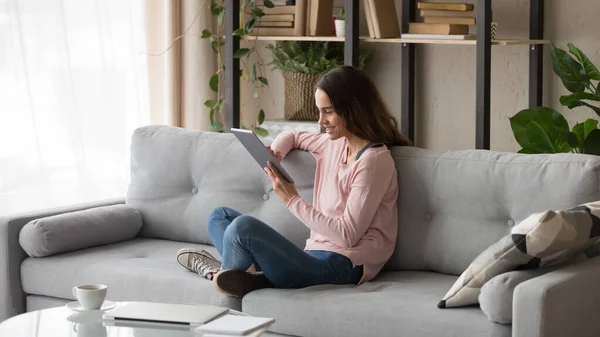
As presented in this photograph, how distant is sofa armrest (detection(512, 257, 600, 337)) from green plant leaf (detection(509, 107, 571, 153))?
1.17 metres

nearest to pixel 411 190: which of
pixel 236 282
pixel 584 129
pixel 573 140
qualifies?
pixel 236 282

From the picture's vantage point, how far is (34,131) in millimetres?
4270

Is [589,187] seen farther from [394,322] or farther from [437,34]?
[437,34]

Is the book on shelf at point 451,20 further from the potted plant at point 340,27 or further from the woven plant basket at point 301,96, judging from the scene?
the woven plant basket at point 301,96

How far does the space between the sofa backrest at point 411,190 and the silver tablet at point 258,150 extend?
18 centimetres

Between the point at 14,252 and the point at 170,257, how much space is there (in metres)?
0.55

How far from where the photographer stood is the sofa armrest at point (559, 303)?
92.1 inches

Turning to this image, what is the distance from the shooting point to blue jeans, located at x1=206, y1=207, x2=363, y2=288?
113 inches

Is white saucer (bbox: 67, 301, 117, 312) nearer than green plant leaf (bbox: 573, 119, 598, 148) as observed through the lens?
Yes

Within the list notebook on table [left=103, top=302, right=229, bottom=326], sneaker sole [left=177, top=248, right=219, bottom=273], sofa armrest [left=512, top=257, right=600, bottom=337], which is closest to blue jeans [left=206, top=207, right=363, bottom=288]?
sneaker sole [left=177, top=248, right=219, bottom=273]

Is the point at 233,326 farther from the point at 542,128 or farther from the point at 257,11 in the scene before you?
the point at 257,11

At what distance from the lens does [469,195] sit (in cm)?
299

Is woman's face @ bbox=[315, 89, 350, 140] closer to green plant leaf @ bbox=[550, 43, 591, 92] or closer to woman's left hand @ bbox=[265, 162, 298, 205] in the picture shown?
woman's left hand @ bbox=[265, 162, 298, 205]

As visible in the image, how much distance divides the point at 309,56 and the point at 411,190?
168cm
